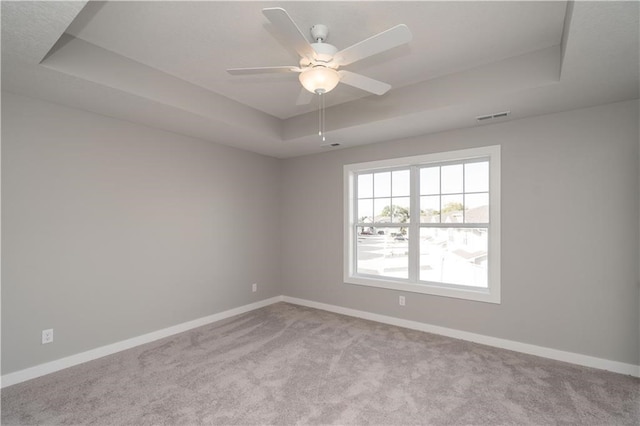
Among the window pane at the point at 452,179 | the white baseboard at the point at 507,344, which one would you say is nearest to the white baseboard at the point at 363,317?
the white baseboard at the point at 507,344

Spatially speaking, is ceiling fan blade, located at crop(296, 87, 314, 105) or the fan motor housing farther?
ceiling fan blade, located at crop(296, 87, 314, 105)

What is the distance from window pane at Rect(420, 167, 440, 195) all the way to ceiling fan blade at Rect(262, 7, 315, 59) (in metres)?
2.53

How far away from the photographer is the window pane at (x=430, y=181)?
12.9 feet

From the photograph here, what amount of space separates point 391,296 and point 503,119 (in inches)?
97.2

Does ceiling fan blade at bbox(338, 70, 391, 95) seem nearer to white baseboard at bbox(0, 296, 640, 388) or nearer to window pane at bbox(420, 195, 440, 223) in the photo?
window pane at bbox(420, 195, 440, 223)

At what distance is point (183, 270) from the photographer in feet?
12.9

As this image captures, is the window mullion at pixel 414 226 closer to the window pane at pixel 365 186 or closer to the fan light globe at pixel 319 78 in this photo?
the window pane at pixel 365 186

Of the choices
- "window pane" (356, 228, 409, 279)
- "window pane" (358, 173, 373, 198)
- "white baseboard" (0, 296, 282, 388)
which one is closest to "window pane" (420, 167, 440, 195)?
"window pane" (356, 228, 409, 279)

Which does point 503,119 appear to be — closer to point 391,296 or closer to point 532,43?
point 532,43

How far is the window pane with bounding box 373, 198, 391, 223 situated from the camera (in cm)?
436

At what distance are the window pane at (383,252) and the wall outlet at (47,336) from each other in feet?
11.6

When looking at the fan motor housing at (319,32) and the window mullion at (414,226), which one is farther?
the window mullion at (414,226)

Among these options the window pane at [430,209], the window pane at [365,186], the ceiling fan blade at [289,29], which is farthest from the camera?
the window pane at [365,186]

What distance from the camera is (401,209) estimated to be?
13.9 feet
